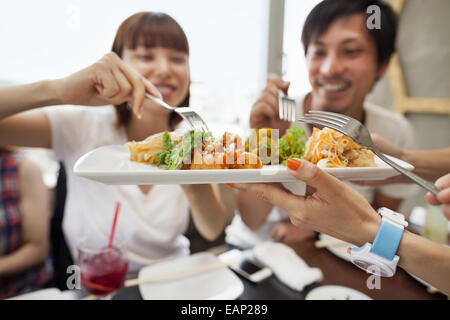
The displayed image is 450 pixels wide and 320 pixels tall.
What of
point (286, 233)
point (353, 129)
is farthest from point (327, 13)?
point (286, 233)

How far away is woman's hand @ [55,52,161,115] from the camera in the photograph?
76cm

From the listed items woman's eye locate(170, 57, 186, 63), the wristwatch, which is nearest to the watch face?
the wristwatch

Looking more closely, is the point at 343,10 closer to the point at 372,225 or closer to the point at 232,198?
the point at 372,225

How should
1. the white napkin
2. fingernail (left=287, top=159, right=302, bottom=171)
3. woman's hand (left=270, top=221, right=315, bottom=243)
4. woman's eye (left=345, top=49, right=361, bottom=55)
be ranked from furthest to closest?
woman's hand (left=270, top=221, right=315, bottom=243) → the white napkin → woman's eye (left=345, top=49, right=361, bottom=55) → fingernail (left=287, top=159, right=302, bottom=171)

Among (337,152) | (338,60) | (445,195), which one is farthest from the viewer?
(338,60)

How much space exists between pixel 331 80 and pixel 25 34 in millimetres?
1015

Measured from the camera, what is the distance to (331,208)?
634 millimetres

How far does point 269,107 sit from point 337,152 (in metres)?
0.29

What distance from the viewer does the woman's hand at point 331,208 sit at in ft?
1.97

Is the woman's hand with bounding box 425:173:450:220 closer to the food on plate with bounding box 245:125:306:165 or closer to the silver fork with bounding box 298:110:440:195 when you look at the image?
the silver fork with bounding box 298:110:440:195

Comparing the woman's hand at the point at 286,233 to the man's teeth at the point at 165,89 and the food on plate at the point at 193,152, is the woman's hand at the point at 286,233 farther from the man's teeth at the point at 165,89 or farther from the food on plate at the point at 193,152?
the man's teeth at the point at 165,89

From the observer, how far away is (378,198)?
0.95 m

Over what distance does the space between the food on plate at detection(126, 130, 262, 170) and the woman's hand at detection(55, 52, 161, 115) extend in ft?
0.50

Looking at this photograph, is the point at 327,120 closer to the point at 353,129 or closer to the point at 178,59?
the point at 353,129
